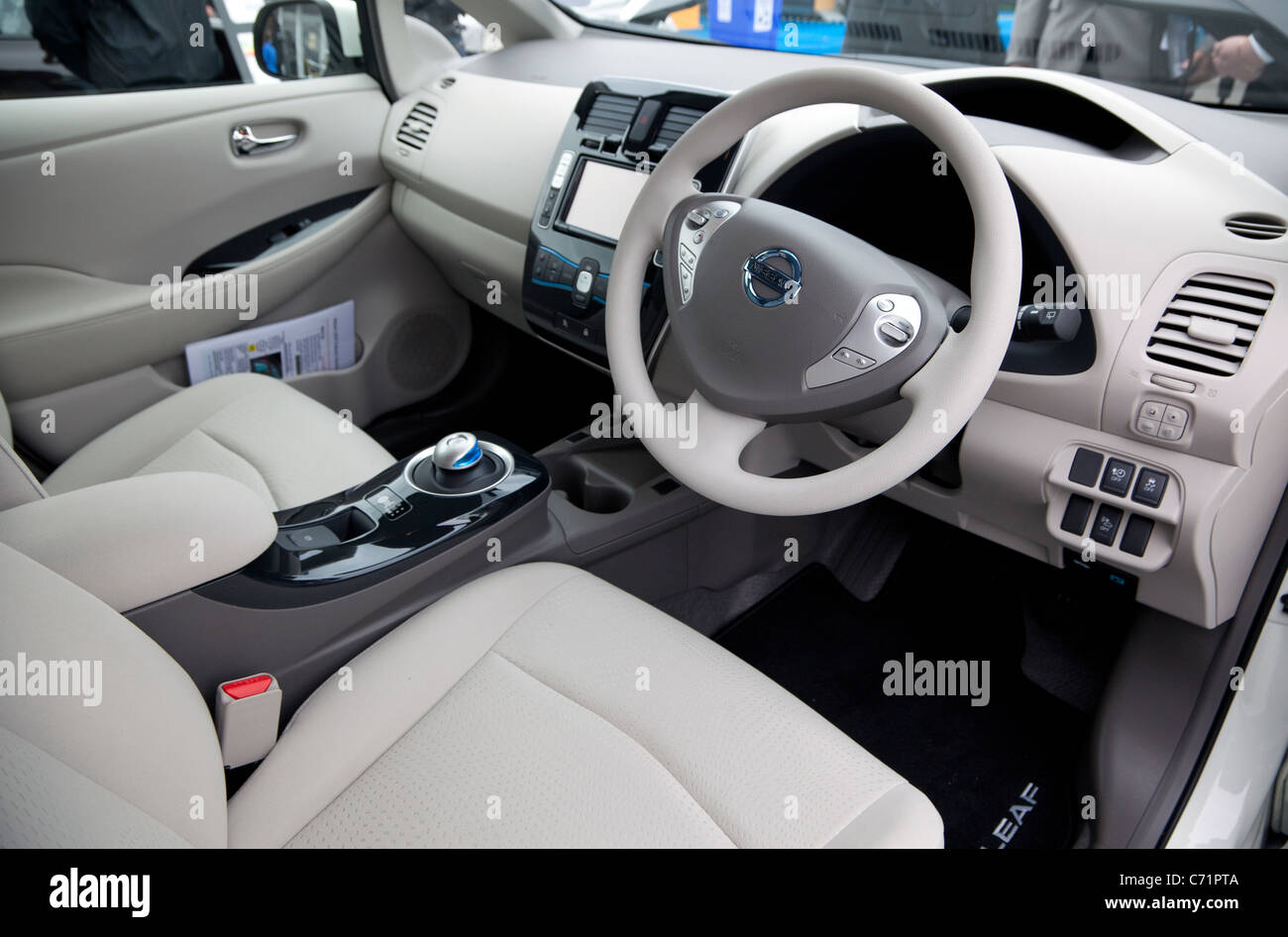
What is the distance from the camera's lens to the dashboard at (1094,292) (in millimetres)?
960

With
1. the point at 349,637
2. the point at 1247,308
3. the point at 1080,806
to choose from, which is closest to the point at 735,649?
the point at 1080,806

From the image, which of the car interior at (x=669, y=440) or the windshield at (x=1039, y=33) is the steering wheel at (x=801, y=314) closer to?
the car interior at (x=669, y=440)

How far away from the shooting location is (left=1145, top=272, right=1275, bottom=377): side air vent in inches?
36.8

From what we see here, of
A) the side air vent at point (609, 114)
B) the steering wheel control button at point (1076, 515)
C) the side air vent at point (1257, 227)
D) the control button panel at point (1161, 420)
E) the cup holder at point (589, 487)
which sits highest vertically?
the side air vent at point (609, 114)

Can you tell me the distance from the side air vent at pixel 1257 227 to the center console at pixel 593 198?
70cm

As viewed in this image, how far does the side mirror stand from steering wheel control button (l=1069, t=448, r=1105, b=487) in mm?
1651

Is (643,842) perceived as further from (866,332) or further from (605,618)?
(866,332)

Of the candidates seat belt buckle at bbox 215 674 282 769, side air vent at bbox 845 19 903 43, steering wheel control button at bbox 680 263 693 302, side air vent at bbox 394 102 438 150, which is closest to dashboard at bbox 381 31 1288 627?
steering wheel control button at bbox 680 263 693 302

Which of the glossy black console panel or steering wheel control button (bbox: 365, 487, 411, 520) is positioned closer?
the glossy black console panel

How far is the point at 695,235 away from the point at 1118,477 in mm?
515

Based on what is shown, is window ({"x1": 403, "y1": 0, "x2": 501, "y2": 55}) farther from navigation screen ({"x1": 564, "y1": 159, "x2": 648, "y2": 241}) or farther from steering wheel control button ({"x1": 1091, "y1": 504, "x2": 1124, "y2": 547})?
steering wheel control button ({"x1": 1091, "y1": 504, "x2": 1124, "y2": 547})

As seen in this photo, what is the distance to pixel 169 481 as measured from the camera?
0.98m

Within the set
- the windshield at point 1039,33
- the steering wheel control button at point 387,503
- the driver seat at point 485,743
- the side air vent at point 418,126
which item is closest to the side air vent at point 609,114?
the windshield at point 1039,33

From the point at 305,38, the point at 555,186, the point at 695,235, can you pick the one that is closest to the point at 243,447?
the point at 555,186
